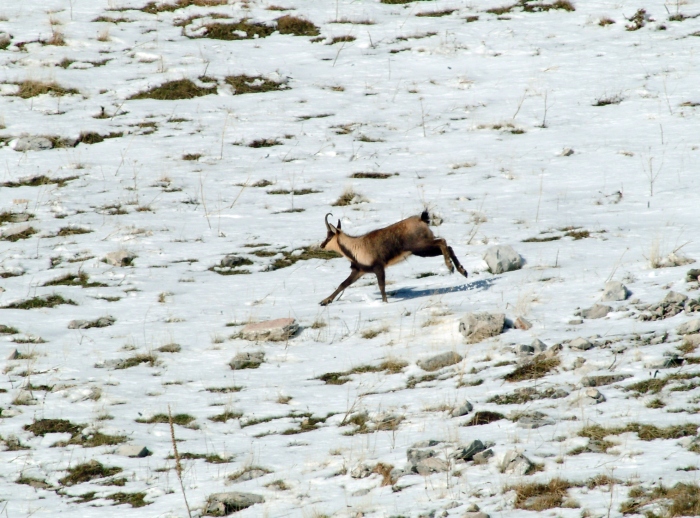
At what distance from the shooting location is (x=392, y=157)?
15938mm

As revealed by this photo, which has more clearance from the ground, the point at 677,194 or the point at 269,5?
the point at 269,5

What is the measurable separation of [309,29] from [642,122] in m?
10.1

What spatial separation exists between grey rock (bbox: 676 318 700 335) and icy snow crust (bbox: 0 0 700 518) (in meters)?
0.20

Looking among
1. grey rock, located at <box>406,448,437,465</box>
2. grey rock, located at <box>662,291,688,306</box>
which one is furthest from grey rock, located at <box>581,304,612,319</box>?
grey rock, located at <box>406,448,437,465</box>

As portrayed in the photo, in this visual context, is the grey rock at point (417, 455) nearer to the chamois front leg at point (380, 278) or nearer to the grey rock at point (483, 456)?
the grey rock at point (483, 456)

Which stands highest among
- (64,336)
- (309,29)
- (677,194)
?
(309,29)

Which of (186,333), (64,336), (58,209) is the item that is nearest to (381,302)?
(186,333)

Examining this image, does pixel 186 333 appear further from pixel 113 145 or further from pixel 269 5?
pixel 269 5

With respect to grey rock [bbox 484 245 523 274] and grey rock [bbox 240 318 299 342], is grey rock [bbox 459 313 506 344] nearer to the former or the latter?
grey rock [bbox 240 318 299 342]

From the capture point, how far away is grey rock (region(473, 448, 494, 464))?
541 cm

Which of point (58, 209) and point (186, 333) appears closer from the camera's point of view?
point (186, 333)

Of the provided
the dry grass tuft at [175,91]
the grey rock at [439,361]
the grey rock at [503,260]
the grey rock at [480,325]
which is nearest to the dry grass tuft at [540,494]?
the grey rock at [439,361]

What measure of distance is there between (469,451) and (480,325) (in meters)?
2.93

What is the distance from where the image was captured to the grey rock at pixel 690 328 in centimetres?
726
